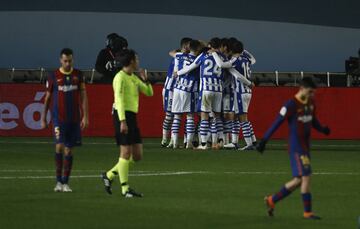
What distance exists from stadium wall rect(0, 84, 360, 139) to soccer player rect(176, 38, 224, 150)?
14.7 ft

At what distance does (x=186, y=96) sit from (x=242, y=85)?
1317 mm

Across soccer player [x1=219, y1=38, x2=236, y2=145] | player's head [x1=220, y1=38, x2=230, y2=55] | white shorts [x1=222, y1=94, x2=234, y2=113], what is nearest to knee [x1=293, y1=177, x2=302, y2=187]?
player's head [x1=220, y1=38, x2=230, y2=55]

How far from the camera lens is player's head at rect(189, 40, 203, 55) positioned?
27984 millimetres

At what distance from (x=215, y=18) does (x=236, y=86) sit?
51.2 feet

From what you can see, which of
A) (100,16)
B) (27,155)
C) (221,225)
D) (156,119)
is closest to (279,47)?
(100,16)

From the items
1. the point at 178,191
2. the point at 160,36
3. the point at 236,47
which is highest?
the point at 160,36

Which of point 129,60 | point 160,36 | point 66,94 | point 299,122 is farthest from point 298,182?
point 160,36

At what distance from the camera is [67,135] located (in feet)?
59.2

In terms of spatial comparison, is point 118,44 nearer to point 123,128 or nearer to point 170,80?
point 170,80

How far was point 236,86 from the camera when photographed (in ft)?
92.2

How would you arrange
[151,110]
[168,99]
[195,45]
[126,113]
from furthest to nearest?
[151,110], [168,99], [195,45], [126,113]

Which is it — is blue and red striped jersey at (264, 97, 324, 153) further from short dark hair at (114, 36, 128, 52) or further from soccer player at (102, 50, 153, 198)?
short dark hair at (114, 36, 128, 52)

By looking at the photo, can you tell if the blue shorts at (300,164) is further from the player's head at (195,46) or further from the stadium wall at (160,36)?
the stadium wall at (160,36)

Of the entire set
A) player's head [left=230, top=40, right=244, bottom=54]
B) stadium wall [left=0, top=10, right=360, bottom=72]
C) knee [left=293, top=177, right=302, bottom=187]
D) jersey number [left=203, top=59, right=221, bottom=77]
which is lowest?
knee [left=293, top=177, right=302, bottom=187]
